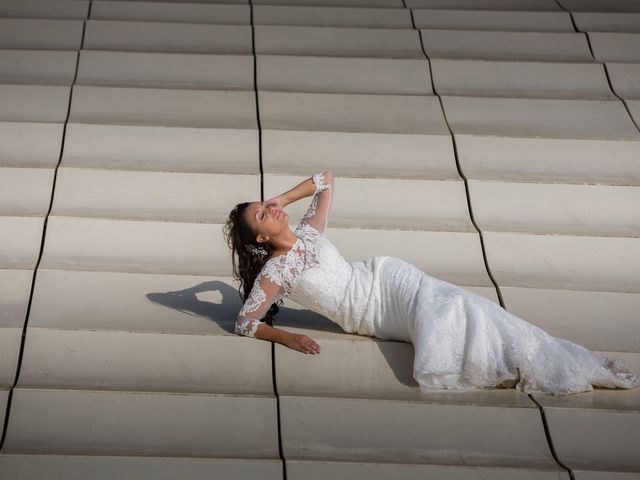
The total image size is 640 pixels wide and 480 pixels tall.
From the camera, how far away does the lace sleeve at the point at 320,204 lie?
13.2 ft

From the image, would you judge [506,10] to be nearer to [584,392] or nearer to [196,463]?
[584,392]

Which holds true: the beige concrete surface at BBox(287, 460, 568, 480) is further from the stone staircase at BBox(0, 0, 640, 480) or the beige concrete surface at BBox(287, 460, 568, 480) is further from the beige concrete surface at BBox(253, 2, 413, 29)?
the beige concrete surface at BBox(253, 2, 413, 29)

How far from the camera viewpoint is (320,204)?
13.4 ft

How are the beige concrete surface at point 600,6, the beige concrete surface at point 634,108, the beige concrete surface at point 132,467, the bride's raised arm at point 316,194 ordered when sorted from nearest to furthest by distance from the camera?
the beige concrete surface at point 132,467
the bride's raised arm at point 316,194
the beige concrete surface at point 634,108
the beige concrete surface at point 600,6

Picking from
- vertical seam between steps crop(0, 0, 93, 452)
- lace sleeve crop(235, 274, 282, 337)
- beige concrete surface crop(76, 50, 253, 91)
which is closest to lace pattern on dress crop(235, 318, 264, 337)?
lace sleeve crop(235, 274, 282, 337)

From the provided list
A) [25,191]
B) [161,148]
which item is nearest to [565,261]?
[161,148]

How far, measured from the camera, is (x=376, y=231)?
4.61 m

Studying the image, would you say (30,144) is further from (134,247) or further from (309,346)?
(309,346)

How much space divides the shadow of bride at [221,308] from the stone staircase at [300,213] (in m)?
0.01

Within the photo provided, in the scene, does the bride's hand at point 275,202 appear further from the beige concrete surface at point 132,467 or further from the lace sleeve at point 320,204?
the beige concrete surface at point 132,467

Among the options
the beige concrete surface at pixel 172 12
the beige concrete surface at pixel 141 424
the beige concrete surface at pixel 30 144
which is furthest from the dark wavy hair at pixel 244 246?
the beige concrete surface at pixel 172 12

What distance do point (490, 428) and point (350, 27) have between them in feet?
10.4

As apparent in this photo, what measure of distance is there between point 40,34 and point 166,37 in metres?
0.64

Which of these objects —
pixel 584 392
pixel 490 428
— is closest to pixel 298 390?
pixel 490 428
